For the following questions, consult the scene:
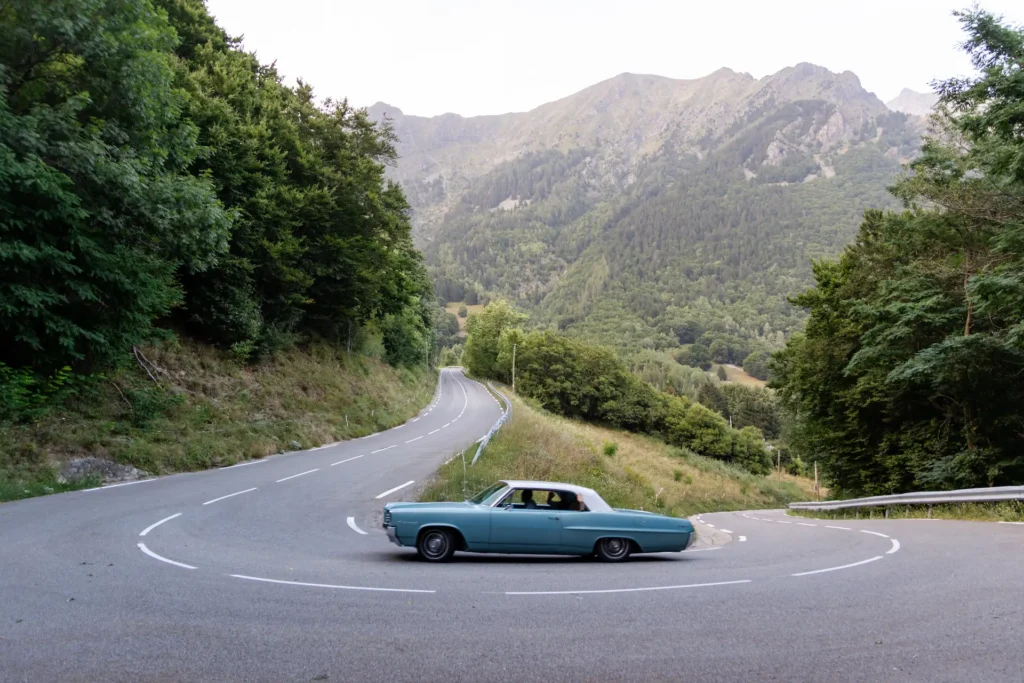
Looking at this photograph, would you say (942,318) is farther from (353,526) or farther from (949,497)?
(353,526)

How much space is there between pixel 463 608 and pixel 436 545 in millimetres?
3169

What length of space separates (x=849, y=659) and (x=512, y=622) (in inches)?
106

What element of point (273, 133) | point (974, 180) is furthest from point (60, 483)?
point (974, 180)

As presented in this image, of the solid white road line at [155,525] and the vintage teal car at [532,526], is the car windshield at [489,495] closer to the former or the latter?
the vintage teal car at [532,526]

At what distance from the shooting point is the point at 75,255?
1636 cm

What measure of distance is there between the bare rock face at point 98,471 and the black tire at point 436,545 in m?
10.9

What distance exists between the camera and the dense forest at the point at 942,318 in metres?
16.1

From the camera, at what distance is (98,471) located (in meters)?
16.5

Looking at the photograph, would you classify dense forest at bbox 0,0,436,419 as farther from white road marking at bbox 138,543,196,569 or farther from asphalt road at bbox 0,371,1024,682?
white road marking at bbox 138,543,196,569

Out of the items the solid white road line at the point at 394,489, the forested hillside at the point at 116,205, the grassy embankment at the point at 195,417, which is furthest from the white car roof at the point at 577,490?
the forested hillside at the point at 116,205

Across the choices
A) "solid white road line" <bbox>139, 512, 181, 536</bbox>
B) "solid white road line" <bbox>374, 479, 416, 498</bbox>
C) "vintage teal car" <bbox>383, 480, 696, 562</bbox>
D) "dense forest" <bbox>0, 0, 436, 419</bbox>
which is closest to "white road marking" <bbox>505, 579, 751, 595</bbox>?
"vintage teal car" <bbox>383, 480, 696, 562</bbox>

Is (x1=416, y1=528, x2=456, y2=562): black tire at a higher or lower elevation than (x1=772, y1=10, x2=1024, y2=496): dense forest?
lower

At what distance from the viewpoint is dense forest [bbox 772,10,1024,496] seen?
53.0ft

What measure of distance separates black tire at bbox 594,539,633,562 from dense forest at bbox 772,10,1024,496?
11.4m
